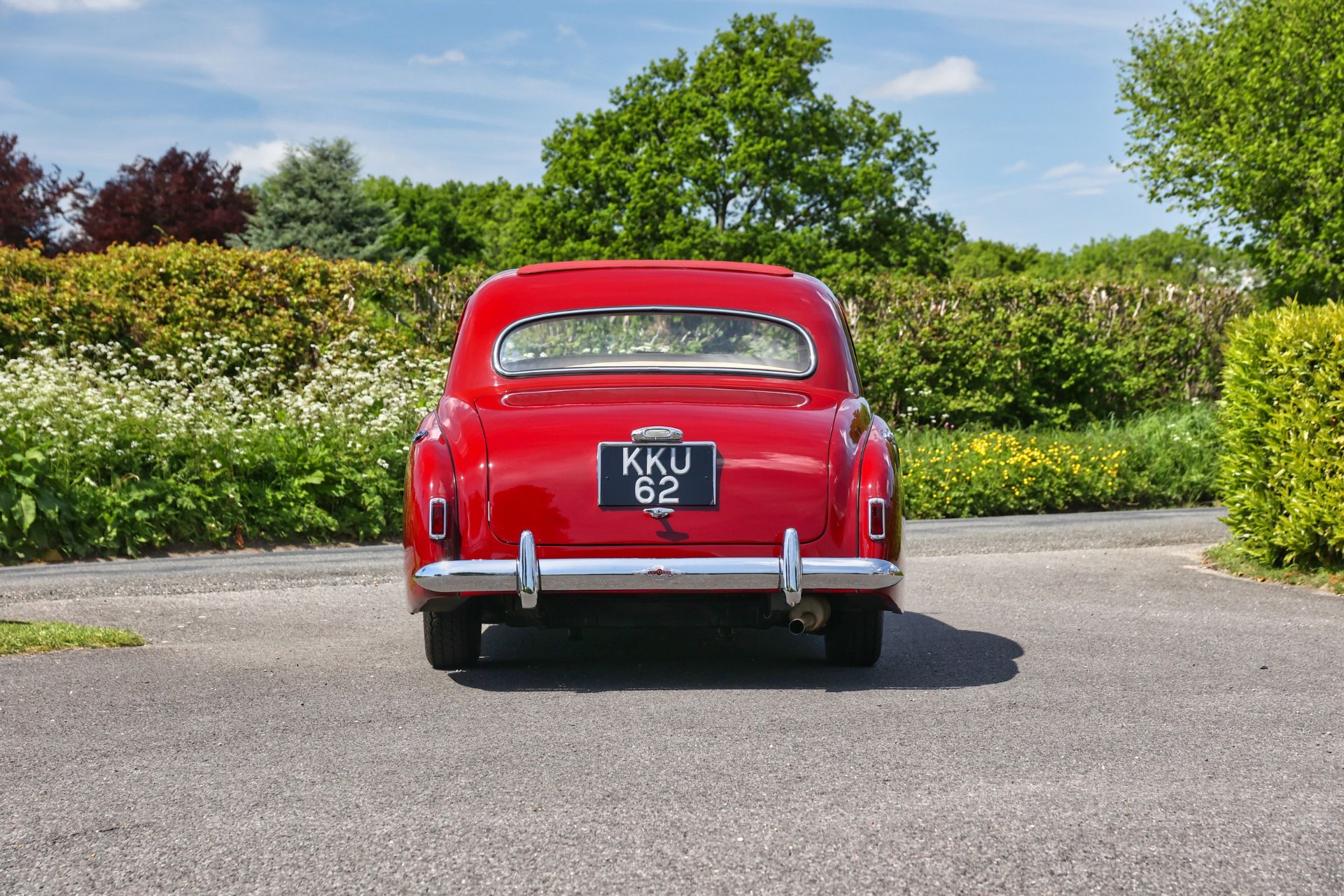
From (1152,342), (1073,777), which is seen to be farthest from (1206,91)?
(1073,777)

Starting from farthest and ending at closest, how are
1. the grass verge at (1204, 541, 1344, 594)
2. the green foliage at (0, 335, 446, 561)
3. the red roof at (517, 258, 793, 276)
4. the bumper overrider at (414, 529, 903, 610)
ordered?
the green foliage at (0, 335, 446, 561)
the grass verge at (1204, 541, 1344, 594)
the red roof at (517, 258, 793, 276)
the bumper overrider at (414, 529, 903, 610)

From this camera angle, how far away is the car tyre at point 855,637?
17.5ft

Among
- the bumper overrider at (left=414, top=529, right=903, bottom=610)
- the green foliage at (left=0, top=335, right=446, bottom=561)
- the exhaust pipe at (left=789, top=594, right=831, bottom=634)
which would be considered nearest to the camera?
the bumper overrider at (left=414, top=529, right=903, bottom=610)

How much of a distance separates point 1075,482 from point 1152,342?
5.26m

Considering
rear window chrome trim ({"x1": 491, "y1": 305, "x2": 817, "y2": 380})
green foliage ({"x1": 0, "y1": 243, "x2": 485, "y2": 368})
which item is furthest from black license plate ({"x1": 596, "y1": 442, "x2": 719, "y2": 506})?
green foliage ({"x1": 0, "y1": 243, "x2": 485, "y2": 368})

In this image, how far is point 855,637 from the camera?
5.39 m

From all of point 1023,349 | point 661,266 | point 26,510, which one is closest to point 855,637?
point 661,266

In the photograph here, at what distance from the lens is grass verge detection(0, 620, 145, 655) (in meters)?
5.76

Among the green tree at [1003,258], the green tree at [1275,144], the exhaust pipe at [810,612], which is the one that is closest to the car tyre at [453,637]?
the exhaust pipe at [810,612]

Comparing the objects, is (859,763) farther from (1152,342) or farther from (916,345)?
(1152,342)

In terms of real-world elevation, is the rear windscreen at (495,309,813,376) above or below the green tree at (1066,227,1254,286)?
below

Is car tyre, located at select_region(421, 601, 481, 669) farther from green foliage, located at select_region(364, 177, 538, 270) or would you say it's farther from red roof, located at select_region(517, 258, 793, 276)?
green foliage, located at select_region(364, 177, 538, 270)

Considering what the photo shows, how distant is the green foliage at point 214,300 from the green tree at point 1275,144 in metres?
14.3

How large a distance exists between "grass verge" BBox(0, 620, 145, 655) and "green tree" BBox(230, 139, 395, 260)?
32.3 meters
